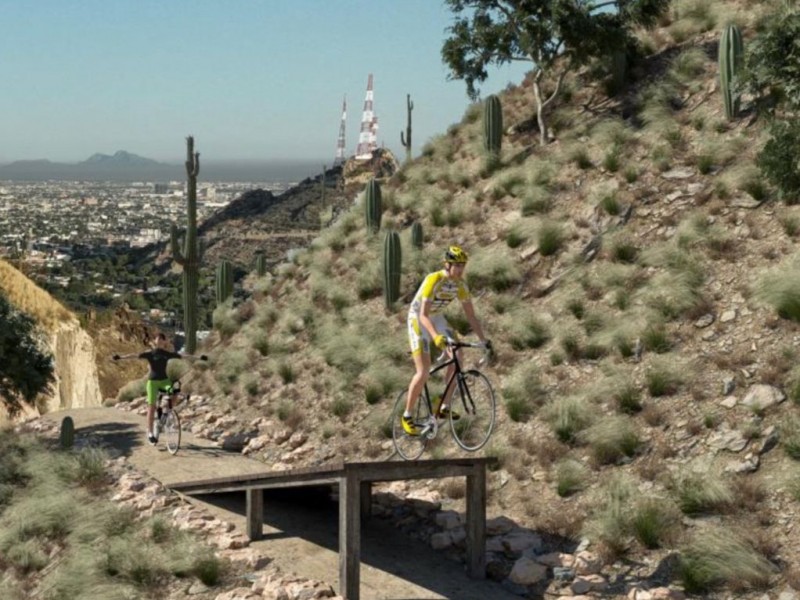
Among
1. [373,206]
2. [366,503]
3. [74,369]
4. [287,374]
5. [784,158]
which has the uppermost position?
[373,206]

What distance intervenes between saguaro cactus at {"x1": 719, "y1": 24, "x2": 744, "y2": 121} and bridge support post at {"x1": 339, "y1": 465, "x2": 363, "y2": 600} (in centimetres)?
1350

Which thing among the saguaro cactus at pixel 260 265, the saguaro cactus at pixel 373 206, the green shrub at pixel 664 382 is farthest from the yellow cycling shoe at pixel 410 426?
the saguaro cactus at pixel 260 265

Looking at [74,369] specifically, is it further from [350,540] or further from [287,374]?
[350,540]

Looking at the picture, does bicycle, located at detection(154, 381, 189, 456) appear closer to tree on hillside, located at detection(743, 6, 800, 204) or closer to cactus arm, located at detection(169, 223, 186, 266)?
cactus arm, located at detection(169, 223, 186, 266)

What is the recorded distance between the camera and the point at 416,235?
2338 centimetres

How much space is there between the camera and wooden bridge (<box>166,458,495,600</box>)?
457 inches

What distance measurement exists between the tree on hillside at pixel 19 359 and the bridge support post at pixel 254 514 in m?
10.6

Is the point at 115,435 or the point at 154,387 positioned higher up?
the point at 154,387

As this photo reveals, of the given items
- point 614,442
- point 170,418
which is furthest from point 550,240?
point 170,418

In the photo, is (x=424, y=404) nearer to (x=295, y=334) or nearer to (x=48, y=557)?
(x=48, y=557)

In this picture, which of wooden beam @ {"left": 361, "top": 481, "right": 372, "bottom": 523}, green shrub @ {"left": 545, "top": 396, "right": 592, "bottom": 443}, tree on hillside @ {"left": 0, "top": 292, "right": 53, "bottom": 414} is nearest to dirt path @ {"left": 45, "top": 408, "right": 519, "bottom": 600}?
wooden beam @ {"left": 361, "top": 481, "right": 372, "bottom": 523}

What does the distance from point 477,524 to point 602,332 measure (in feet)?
18.0

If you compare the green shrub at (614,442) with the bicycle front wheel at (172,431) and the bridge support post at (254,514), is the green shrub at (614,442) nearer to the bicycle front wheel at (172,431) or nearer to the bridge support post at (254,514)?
the bridge support post at (254,514)

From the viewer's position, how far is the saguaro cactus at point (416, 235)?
920 inches
